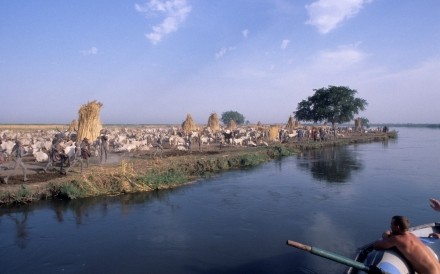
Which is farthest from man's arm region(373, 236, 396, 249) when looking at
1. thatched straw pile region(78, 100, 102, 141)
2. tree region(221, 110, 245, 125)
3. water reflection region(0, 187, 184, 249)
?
tree region(221, 110, 245, 125)

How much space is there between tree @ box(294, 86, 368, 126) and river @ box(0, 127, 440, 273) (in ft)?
119

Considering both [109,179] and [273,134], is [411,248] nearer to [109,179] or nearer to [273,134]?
[109,179]

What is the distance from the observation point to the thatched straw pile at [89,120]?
82.4 feet

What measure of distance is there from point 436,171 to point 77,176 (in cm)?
2098

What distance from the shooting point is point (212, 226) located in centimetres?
1151

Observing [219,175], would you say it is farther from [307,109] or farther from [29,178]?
[307,109]

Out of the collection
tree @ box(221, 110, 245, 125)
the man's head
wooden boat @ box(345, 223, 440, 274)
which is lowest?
wooden boat @ box(345, 223, 440, 274)

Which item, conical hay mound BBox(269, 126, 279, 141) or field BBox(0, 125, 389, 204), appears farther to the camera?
conical hay mound BBox(269, 126, 279, 141)

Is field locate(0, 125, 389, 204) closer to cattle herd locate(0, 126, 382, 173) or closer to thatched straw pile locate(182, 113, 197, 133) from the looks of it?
cattle herd locate(0, 126, 382, 173)

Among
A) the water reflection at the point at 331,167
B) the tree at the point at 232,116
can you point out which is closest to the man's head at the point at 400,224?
the water reflection at the point at 331,167

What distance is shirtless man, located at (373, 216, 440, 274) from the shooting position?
534 cm

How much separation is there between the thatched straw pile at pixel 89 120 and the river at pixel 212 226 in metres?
11.3

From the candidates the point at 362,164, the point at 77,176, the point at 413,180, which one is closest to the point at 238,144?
the point at 362,164

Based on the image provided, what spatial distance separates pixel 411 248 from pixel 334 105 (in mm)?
51557
